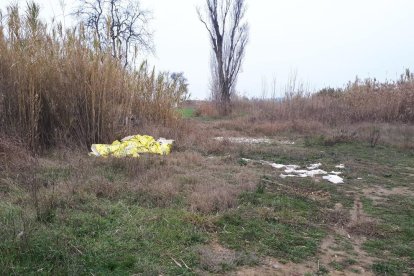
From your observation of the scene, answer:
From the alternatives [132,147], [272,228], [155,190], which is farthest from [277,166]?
[272,228]

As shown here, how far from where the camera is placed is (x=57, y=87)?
6547 millimetres

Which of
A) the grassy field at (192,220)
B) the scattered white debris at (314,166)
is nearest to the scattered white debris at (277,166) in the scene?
the grassy field at (192,220)

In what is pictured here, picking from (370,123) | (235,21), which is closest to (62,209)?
(370,123)

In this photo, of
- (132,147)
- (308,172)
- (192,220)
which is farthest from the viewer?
(132,147)

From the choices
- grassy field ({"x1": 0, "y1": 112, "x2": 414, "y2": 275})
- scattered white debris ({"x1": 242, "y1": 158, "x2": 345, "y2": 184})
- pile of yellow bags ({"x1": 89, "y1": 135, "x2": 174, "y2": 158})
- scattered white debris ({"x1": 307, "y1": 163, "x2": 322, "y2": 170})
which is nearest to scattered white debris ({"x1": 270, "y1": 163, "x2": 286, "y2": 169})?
scattered white debris ({"x1": 242, "y1": 158, "x2": 345, "y2": 184})

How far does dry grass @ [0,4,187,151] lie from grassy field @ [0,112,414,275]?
728mm

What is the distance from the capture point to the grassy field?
9.16 ft

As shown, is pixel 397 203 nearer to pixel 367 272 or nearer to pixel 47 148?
pixel 367 272

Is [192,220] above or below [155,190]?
below

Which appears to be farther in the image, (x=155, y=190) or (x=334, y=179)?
(x=334, y=179)

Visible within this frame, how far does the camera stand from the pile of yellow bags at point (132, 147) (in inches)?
246

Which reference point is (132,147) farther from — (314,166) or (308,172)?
(314,166)

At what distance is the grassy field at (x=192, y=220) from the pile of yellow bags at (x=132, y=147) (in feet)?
1.35

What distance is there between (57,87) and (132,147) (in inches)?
63.5
